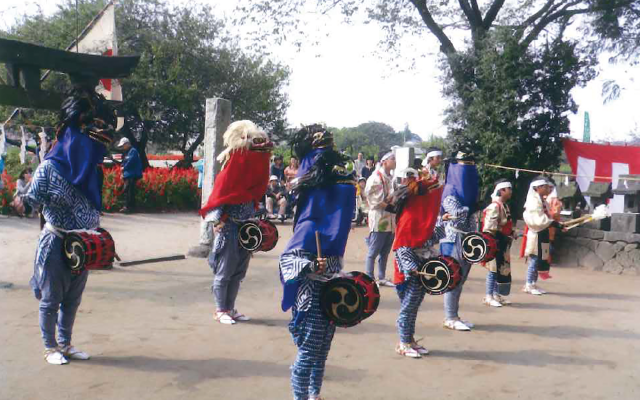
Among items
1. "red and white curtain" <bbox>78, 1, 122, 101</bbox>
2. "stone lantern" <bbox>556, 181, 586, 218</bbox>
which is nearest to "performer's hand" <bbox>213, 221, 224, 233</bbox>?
"red and white curtain" <bbox>78, 1, 122, 101</bbox>

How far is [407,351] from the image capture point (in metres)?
5.04

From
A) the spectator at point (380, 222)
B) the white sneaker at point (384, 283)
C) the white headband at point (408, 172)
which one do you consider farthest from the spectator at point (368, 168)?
the white headband at point (408, 172)

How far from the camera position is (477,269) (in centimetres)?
977

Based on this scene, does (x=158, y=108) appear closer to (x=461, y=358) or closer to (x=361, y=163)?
(x=361, y=163)

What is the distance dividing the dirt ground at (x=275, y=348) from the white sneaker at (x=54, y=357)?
6cm

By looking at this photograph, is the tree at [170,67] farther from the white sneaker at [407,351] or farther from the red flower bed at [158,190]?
the white sneaker at [407,351]

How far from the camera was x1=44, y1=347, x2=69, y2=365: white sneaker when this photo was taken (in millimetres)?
4434

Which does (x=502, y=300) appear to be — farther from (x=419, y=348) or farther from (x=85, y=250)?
(x=85, y=250)

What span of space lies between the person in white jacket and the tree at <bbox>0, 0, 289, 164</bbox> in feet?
48.9

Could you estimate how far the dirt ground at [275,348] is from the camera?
4.24 m

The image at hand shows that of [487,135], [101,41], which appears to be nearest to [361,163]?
[487,135]

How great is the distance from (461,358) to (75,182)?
A: 137 inches

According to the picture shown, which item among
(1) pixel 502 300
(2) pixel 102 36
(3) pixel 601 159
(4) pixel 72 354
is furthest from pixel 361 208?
(4) pixel 72 354

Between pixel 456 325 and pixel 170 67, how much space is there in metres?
17.1
